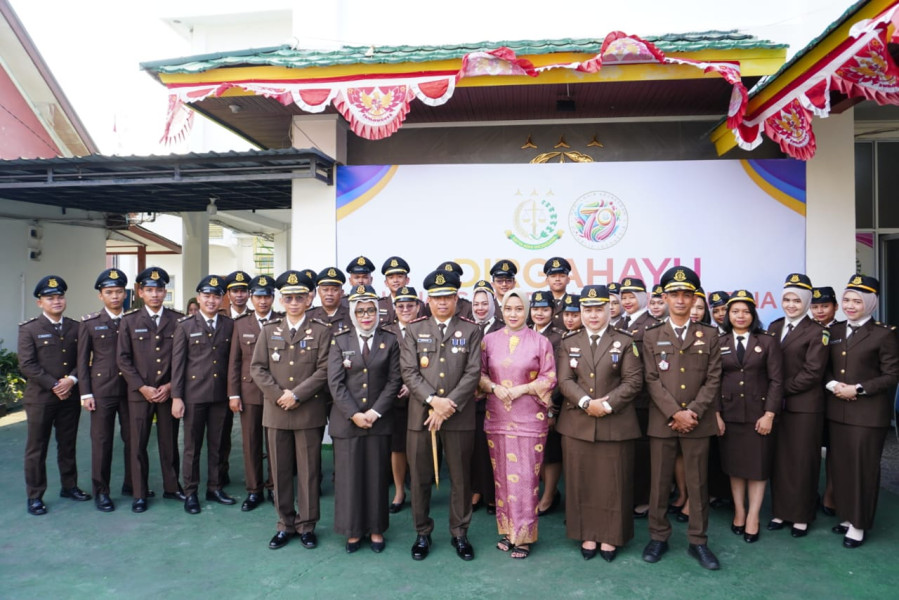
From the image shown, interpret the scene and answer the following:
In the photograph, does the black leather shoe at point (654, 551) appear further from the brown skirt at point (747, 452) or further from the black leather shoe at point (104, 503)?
the black leather shoe at point (104, 503)

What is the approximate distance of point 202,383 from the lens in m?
5.05

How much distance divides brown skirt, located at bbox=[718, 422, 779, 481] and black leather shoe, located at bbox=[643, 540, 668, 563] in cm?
81

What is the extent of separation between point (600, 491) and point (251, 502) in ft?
8.89

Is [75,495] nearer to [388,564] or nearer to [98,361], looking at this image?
[98,361]

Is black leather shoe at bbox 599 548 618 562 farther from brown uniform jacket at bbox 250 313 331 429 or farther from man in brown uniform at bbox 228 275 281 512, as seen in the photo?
man in brown uniform at bbox 228 275 281 512

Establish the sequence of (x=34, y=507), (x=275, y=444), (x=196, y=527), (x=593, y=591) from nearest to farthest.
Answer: (x=593, y=591) → (x=275, y=444) → (x=196, y=527) → (x=34, y=507)

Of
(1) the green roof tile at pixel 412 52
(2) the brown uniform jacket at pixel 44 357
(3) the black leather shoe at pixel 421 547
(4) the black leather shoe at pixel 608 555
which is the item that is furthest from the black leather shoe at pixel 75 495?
(4) the black leather shoe at pixel 608 555

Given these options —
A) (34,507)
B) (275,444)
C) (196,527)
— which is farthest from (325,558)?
(34,507)

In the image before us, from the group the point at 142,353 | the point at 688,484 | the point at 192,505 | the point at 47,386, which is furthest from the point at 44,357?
the point at 688,484

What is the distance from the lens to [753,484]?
4344mm

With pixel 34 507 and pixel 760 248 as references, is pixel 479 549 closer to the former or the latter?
pixel 34 507

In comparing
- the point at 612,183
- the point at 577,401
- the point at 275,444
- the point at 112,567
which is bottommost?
the point at 112,567

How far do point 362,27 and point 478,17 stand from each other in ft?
4.56

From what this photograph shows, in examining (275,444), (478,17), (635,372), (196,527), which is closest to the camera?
(635,372)
